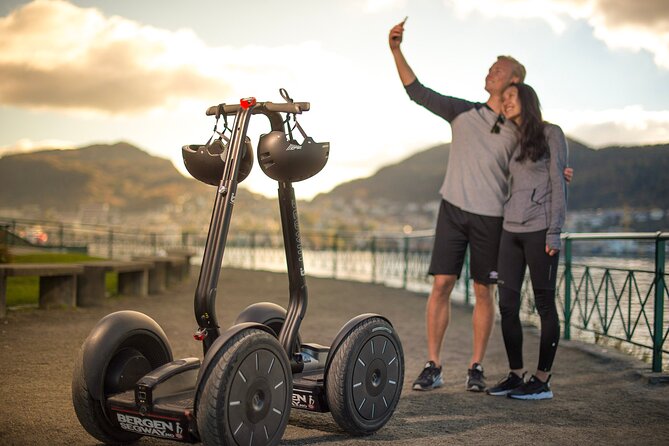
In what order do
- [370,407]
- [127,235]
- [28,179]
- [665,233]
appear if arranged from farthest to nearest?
[28,179] < [127,235] < [665,233] < [370,407]

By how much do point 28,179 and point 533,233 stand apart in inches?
5105

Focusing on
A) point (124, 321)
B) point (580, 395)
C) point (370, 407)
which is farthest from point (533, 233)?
point (124, 321)

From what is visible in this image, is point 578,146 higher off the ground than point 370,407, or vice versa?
point 578,146

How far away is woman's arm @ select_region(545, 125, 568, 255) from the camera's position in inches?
181

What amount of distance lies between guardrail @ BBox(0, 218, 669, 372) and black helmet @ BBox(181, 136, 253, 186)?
3.69 meters

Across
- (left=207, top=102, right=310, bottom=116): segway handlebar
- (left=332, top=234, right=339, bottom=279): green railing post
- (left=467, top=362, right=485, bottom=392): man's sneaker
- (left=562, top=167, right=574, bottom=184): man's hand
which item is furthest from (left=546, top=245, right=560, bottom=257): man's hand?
(left=332, top=234, right=339, bottom=279): green railing post

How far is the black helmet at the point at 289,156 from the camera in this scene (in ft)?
11.2

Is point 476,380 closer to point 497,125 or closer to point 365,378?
point 365,378

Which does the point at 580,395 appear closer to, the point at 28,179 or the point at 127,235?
the point at 127,235

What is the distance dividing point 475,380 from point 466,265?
6843mm

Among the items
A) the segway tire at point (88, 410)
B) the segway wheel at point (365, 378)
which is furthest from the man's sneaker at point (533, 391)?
the segway tire at point (88, 410)

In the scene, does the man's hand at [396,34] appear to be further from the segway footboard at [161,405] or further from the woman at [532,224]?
the segway footboard at [161,405]

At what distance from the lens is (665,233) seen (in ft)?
18.2

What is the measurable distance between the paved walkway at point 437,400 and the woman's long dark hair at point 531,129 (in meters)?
1.65
